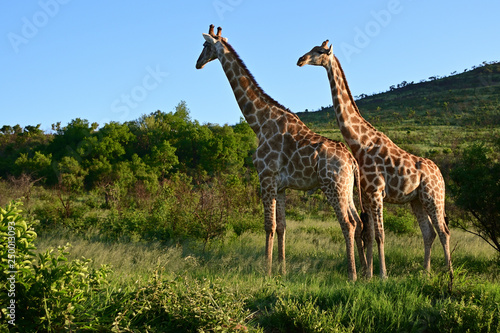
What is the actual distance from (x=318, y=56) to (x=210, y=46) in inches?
83.2

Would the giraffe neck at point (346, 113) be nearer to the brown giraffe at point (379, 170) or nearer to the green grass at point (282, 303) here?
the brown giraffe at point (379, 170)

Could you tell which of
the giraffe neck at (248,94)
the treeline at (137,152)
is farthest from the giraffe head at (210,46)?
the treeline at (137,152)

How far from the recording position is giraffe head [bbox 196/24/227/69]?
25.9ft

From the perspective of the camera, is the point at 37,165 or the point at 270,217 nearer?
the point at 270,217

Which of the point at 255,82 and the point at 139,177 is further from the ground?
the point at 255,82

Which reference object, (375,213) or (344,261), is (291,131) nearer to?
(375,213)

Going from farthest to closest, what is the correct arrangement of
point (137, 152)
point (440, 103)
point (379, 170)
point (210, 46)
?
point (440, 103)
point (137, 152)
point (210, 46)
point (379, 170)

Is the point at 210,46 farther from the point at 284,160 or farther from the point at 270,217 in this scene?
the point at 270,217

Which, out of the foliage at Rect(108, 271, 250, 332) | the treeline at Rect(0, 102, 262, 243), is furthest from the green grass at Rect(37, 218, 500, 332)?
the treeline at Rect(0, 102, 262, 243)

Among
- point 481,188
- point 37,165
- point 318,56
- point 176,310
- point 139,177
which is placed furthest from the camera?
point 37,165

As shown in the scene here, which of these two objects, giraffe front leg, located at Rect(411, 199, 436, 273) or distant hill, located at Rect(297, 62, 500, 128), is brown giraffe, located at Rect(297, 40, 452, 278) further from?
distant hill, located at Rect(297, 62, 500, 128)

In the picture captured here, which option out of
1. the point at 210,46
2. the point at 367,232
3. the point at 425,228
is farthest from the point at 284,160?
the point at 425,228

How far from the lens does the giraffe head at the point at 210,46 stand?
7891 millimetres

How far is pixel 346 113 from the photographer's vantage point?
7.61 metres
